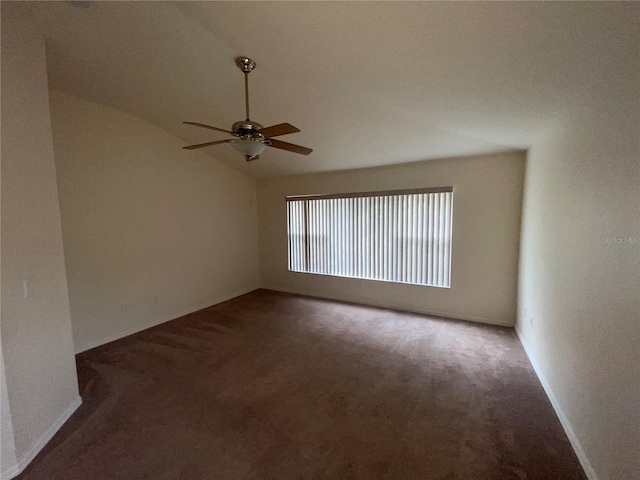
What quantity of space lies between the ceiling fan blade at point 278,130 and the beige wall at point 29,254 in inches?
60.5

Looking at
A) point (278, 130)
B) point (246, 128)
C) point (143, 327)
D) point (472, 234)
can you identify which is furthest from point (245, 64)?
point (143, 327)

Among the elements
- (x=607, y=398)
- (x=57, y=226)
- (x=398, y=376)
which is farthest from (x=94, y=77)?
(x=607, y=398)

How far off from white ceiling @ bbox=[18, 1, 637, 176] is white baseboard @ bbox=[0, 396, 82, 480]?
293 cm

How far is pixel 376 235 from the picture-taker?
4648mm

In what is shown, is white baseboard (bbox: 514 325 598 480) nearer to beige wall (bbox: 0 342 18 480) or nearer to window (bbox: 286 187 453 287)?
window (bbox: 286 187 453 287)

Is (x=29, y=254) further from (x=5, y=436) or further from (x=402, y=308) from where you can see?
(x=402, y=308)

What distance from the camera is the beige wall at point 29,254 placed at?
166 centimetres

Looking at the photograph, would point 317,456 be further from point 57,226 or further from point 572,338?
point 57,226

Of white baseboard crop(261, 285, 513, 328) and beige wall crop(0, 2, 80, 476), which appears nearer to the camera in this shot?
beige wall crop(0, 2, 80, 476)

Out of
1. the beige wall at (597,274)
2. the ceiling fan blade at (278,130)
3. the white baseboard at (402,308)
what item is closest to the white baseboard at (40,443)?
the ceiling fan blade at (278,130)

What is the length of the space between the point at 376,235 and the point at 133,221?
12.0 ft

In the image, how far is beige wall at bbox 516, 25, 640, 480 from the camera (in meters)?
1.28

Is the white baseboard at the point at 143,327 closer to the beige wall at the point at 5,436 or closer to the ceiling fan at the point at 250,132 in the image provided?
the beige wall at the point at 5,436

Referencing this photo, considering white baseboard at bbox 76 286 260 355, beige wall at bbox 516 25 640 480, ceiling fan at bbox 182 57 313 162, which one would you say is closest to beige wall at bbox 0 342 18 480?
white baseboard at bbox 76 286 260 355
